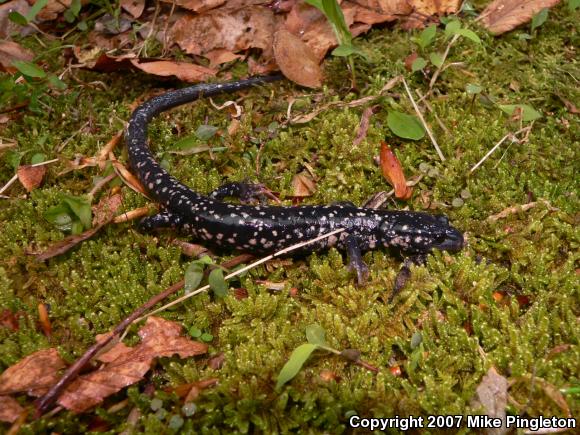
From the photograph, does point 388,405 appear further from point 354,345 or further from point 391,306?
point 391,306

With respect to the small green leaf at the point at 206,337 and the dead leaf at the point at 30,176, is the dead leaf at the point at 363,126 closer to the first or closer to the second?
the small green leaf at the point at 206,337

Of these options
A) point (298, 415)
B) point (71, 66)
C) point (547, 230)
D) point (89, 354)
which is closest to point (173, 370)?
point (89, 354)

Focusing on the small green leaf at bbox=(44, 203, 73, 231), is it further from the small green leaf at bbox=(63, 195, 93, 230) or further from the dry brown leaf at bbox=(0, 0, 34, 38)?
the dry brown leaf at bbox=(0, 0, 34, 38)

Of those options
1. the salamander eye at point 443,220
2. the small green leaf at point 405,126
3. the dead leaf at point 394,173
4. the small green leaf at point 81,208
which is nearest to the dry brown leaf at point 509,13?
the small green leaf at point 405,126

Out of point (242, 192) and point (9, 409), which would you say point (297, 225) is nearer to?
point (242, 192)

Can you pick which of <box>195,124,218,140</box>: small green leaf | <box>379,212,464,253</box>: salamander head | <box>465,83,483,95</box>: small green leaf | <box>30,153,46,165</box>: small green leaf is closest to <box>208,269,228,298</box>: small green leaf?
<box>379,212,464,253</box>: salamander head
